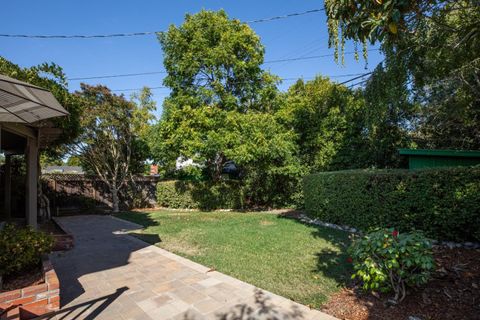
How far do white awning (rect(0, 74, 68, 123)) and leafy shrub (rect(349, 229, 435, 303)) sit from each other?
4424 millimetres

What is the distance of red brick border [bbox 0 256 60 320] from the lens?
2827 millimetres

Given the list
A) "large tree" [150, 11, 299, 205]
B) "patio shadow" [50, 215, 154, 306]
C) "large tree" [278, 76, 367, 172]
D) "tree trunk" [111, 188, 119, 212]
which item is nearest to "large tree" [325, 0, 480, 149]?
"large tree" [278, 76, 367, 172]

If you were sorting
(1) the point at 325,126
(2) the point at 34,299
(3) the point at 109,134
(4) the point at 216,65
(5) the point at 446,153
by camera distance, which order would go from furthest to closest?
(3) the point at 109,134 → (1) the point at 325,126 → (4) the point at 216,65 → (5) the point at 446,153 → (2) the point at 34,299

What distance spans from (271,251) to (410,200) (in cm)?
323

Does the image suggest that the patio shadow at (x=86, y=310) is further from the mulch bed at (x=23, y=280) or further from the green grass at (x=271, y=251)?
the green grass at (x=271, y=251)

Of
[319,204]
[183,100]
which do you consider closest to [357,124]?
[319,204]

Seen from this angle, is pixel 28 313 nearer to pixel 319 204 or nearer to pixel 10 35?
pixel 319 204

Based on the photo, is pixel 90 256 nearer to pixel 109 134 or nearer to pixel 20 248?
pixel 20 248

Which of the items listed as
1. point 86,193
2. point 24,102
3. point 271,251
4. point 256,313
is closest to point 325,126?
point 271,251

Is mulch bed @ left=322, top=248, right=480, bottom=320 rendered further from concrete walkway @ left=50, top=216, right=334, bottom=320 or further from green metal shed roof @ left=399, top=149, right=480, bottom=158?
green metal shed roof @ left=399, top=149, right=480, bottom=158

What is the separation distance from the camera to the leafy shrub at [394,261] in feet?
10.5

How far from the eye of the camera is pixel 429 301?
3.31 meters

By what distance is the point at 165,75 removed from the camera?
43.0 ft

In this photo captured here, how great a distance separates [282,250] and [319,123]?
8226mm
